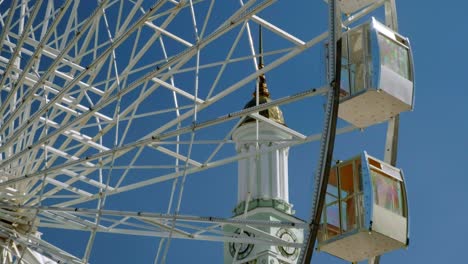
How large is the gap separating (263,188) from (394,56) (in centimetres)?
1273

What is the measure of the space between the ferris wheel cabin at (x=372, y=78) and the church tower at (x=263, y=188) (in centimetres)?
1030

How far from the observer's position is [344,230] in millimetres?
18156

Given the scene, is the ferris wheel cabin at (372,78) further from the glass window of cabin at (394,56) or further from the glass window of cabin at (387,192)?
the glass window of cabin at (387,192)

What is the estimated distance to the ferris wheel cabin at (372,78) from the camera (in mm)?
18484

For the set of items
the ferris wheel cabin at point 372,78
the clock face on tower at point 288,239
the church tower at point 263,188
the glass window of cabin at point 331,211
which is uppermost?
the church tower at point 263,188

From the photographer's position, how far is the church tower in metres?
29.8

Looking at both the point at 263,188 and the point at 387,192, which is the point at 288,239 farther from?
the point at 387,192

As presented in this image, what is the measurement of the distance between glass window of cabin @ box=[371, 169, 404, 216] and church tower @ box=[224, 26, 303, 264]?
10562 millimetres

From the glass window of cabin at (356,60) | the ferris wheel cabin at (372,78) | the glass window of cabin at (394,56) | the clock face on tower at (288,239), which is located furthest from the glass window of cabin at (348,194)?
the clock face on tower at (288,239)

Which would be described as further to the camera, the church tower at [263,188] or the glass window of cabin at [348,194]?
the church tower at [263,188]

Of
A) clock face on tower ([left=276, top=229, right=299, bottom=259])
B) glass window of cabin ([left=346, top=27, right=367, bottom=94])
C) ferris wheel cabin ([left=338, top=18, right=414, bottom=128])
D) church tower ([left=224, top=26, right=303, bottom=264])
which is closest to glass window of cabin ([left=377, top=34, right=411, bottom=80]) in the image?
ferris wheel cabin ([left=338, top=18, right=414, bottom=128])

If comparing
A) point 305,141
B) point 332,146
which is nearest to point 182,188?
point 305,141

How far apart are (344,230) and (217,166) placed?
17.9 ft

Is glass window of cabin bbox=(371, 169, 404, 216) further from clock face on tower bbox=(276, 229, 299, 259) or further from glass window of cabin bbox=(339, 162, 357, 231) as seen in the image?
clock face on tower bbox=(276, 229, 299, 259)
